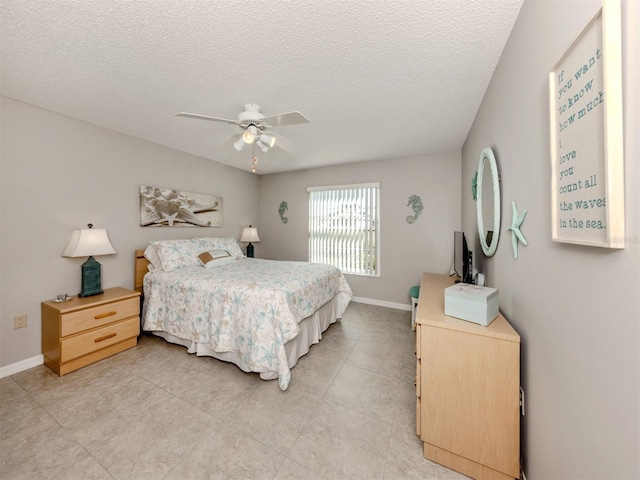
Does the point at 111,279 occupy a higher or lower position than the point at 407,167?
lower

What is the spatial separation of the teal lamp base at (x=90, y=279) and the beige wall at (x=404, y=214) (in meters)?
2.96

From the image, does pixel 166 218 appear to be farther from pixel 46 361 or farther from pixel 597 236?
pixel 597 236

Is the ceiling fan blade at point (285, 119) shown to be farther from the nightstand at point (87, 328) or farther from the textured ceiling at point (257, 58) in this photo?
the nightstand at point (87, 328)

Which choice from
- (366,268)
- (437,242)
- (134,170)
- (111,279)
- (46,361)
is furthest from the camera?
(366,268)

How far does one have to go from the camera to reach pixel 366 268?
4.08m

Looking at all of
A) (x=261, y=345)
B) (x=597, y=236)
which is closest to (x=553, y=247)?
(x=597, y=236)


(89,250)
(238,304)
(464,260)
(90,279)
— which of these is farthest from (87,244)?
(464,260)

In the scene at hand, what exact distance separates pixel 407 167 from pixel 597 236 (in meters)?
3.32

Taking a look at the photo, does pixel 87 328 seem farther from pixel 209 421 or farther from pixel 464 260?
pixel 464 260

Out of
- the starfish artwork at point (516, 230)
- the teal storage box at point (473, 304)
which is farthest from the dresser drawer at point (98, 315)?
the starfish artwork at point (516, 230)

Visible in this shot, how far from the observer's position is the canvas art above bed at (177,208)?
309cm

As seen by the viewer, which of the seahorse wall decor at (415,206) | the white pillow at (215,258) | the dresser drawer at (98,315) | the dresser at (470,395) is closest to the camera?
the dresser at (470,395)

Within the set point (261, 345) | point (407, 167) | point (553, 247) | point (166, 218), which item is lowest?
point (261, 345)

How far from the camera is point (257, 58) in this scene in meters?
1.55
